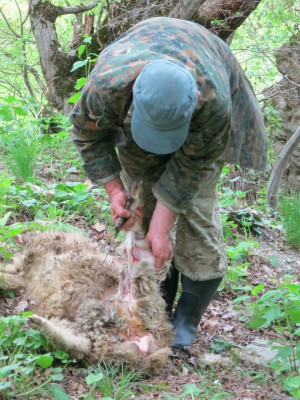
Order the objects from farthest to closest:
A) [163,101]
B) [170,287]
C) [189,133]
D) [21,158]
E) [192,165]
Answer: [21,158]
[170,287]
[192,165]
[189,133]
[163,101]

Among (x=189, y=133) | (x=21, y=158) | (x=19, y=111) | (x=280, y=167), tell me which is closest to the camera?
(x=189, y=133)

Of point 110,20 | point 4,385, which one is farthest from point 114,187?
point 110,20

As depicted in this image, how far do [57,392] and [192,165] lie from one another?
1148 mm

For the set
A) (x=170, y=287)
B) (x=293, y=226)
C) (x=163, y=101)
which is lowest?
(x=293, y=226)

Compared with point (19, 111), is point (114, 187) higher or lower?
higher

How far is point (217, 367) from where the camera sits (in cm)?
283

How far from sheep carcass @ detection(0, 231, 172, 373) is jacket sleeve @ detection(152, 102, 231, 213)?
0.40m

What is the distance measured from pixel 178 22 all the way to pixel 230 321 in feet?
6.38

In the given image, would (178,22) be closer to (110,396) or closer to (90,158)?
(90,158)

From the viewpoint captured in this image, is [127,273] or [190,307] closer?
[127,273]

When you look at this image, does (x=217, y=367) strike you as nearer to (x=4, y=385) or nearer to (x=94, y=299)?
(x=94, y=299)

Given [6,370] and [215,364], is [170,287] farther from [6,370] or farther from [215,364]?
[6,370]

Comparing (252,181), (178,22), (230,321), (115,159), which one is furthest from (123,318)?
(252,181)

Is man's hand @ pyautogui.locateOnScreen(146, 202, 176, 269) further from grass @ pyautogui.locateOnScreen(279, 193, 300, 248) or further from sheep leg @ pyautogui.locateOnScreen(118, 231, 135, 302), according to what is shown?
grass @ pyautogui.locateOnScreen(279, 193, 300, 248)
